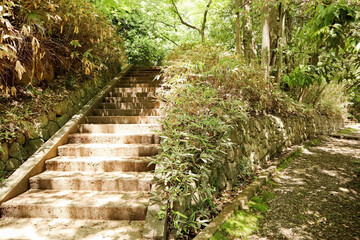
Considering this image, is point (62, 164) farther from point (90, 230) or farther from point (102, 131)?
point (90, 230)

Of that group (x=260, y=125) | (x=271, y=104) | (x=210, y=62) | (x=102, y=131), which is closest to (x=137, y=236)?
(x=102, y=131)

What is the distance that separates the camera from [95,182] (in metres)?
3.16

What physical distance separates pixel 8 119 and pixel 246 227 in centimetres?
422

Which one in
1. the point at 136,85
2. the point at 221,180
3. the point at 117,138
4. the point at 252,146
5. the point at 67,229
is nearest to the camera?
the point at 67,229

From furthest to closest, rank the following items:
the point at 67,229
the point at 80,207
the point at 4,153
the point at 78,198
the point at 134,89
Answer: the point at 134,89
the point at 4,153
the point at 78,198
the point at 80,207
the point at 67,229

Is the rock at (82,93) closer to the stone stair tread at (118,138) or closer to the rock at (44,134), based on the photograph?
the rock at (44,134)

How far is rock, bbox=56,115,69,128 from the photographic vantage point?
4.59 meters

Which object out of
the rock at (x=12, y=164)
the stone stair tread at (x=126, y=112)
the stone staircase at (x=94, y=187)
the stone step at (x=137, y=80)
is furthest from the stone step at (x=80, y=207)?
the stone step at (x=137, y=80)

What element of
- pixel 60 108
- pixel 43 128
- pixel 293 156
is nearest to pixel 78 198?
pixel 43 128

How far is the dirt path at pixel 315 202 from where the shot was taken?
2789 millimetres

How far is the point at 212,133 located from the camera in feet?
11.8

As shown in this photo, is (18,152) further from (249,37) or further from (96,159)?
(249,37)

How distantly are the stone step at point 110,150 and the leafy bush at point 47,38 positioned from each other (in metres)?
1.37

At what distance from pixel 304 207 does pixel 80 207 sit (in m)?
3.36
